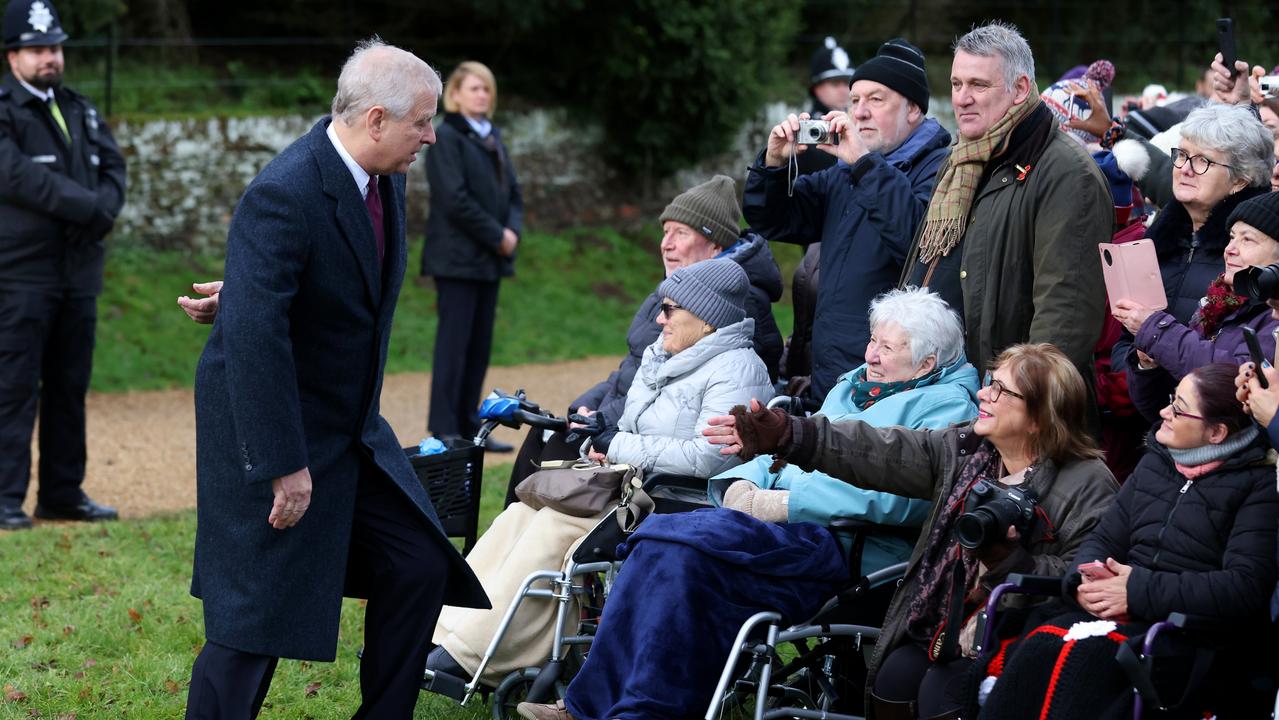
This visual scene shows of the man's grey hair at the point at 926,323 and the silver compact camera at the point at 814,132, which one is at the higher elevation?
the silver compact camera at the point at 814,132

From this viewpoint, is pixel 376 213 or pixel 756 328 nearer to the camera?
pixel 376 213

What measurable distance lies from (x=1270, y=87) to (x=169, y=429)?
772cm

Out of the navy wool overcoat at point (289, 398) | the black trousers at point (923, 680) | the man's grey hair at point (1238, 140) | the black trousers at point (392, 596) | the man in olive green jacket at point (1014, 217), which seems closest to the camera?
the navy wool overcoat at point (289, 398)

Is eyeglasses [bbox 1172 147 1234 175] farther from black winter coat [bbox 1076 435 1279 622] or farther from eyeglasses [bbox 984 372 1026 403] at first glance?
black winter coat [bbox 1076 435 1279 622]

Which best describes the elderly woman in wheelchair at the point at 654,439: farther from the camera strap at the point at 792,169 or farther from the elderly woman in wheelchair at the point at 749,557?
the elderly woman in wheelchair at the point at 749,557

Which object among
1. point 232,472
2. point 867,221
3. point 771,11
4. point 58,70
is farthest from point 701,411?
point 771,11

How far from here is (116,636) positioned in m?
6.02

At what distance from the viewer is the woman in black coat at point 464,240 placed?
381 inches

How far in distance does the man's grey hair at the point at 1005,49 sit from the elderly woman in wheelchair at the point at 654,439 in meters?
1.18

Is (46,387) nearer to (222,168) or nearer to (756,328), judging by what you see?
(756,328)

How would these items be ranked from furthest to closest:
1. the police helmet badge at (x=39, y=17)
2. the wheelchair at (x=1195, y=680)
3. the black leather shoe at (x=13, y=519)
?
1. the police helmet badge at (x=39, y=17)
2. the black leather shoe at (x=13, y=519)
3. the wheelchair at (x=1195, y=680)

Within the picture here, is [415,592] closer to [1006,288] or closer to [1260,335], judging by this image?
[1006,288]

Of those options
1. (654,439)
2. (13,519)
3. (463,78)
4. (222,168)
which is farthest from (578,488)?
(222,168)

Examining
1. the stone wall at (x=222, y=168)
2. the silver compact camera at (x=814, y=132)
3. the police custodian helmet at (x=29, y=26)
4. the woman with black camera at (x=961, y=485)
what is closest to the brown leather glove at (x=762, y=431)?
the woman with black camera at (x=961, y=485)
